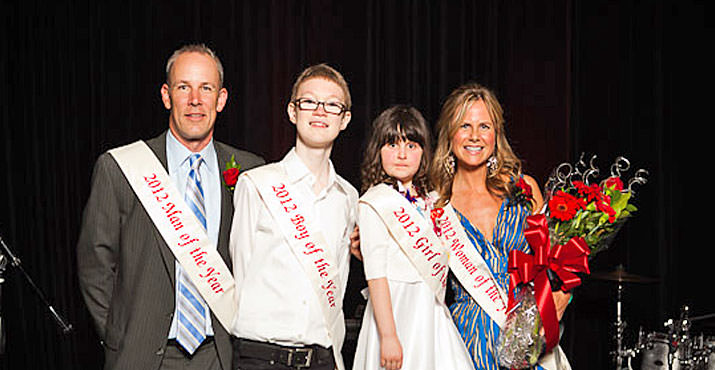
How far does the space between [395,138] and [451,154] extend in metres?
0.32

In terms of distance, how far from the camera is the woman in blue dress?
2473 millimetres

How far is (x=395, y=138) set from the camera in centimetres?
235

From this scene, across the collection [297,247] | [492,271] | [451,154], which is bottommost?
[492,271]

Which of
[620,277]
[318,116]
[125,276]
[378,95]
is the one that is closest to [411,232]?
[318,116]

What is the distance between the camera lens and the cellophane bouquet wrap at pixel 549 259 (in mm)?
2391

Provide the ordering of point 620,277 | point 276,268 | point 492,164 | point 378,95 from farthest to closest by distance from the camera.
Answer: point 378,95 → point 620,277 → point 492,164 → point 276,268

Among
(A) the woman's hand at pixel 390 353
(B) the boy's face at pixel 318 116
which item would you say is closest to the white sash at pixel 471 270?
(A) the woman's hand at pixel 390 353

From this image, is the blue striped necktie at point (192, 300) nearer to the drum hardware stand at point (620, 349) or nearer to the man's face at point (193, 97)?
the man's face at point (193, 97)

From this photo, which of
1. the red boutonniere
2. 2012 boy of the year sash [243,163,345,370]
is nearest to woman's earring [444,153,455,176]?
2012 boy of the year sash [243,163,345,370]

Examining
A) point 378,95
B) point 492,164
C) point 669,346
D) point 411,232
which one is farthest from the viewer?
point 378,95

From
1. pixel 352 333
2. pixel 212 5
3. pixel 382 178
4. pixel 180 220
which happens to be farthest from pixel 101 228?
pixel 212 5

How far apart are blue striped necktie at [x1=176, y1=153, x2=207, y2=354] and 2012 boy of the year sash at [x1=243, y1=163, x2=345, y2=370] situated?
16cm

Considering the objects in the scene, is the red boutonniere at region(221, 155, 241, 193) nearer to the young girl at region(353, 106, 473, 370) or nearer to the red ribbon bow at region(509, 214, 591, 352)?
the young girl at region(353, 106, 473, 370)

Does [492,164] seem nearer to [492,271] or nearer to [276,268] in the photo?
[492,271]
